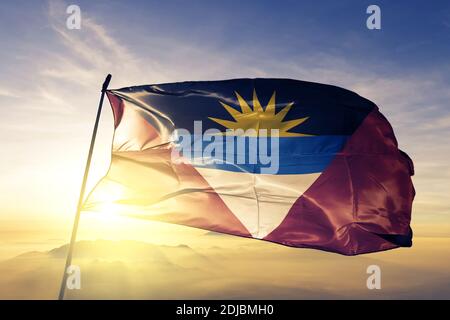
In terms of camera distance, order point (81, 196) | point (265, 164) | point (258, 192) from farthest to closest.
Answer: point (265, 164) < point (258, 192) < point (81, 196)

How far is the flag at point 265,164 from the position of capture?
34.1 feet

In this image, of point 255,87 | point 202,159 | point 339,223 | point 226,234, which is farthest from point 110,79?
point 339,223

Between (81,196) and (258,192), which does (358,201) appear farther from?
(81,196)

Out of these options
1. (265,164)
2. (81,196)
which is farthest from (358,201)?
(81,196)

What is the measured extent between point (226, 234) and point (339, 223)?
2792 mm

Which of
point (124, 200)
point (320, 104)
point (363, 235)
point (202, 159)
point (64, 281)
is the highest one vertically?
point (320, 104)

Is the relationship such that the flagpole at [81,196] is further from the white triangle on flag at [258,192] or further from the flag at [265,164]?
the white triangle on flag at [258,192]

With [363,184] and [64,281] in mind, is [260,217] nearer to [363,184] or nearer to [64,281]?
[363,184]

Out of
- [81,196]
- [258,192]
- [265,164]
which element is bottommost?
[81,196]

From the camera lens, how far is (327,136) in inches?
442

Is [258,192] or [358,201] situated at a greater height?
[258,192]

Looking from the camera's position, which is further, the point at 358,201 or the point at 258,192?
the point at 258,192

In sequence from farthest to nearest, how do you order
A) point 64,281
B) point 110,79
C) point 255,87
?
point 255,87
point 110,79
point 64,281

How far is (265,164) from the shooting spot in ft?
36.3
